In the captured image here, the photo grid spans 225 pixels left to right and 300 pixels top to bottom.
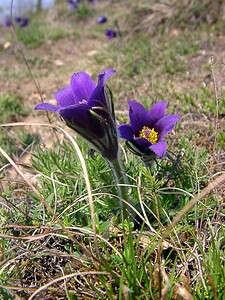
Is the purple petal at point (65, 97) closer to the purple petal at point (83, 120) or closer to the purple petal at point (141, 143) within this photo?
the purple petal at point (83, 120)

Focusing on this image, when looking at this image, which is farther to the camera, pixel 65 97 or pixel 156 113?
pixel 156 113

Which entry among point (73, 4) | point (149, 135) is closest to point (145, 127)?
point (149, 135)

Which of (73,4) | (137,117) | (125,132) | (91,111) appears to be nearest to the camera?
(91,111)

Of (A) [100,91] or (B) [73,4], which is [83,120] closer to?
(A) [100,91]

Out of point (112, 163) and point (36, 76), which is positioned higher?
point (112, 163)

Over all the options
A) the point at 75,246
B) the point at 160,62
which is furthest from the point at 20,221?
the point at 160,62

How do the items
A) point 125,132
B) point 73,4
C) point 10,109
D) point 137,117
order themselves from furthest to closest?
1. point 73,4
2. point 10,109
3. point 137,117
4. point 125,132

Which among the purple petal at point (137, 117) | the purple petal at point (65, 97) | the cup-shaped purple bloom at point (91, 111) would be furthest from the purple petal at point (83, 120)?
the purple petal at point (137, 117)

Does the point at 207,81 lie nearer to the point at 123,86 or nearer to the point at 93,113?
the point at 123,86
